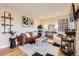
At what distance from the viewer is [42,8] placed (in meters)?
1.37

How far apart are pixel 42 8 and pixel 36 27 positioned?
1.21 feet

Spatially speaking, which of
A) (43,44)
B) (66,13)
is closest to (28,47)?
(43,44)

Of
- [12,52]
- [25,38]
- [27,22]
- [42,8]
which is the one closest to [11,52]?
[12,52]

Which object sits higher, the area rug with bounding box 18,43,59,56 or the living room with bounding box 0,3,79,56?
the living room with bounding box 0,3,79,56

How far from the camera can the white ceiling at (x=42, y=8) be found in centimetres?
133

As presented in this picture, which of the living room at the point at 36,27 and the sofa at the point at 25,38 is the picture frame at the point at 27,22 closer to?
the living room at the point at 36,27

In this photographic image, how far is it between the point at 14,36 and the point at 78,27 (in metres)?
1.15

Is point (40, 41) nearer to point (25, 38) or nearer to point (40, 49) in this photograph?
point (40, 49)

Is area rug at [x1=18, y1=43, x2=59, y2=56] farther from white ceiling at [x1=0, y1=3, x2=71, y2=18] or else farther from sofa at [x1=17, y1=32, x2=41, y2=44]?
white ceiling at [x1=0, y1=3, x2=71, y2=18]

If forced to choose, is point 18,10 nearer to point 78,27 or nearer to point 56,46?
point 56,46

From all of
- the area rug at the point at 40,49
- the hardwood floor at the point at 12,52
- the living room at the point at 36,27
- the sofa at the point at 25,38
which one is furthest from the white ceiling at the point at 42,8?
the hardwood floor at the point at 12,52

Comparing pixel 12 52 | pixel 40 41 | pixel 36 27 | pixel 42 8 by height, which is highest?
pixel 42 8

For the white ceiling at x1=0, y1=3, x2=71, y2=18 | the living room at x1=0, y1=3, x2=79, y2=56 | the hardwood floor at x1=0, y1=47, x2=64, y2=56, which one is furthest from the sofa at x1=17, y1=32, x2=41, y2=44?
the white ceiling at x1=0, y1=3, x2=71, y2=18

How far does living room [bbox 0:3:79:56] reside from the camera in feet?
4.36
